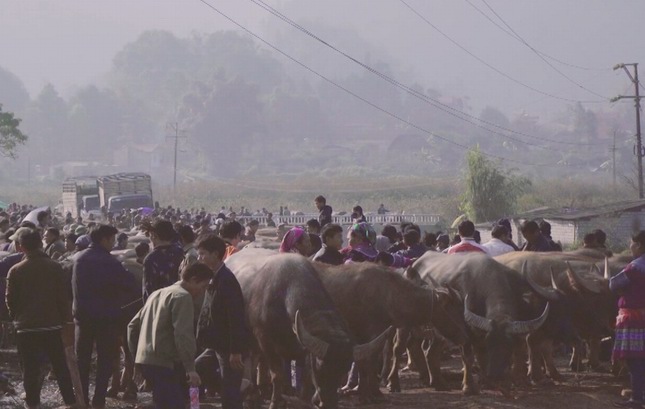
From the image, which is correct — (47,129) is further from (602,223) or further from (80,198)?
(602,223)

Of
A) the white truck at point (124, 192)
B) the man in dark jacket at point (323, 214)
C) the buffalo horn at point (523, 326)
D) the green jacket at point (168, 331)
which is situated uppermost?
the white truck at point (124, 192)

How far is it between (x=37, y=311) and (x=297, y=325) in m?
2.59

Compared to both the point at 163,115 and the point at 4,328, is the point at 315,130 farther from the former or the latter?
the point at 4,328

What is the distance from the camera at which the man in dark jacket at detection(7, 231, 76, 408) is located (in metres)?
11.1

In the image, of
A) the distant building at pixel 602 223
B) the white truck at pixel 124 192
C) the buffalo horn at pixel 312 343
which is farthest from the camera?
the white truck at pixel 124 192

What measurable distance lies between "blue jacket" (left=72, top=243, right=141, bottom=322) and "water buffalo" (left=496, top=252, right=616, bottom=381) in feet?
16.4

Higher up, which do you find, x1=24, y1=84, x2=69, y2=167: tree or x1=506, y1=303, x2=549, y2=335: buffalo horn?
x1=24, y1=84, x2=69, y2=167: tree

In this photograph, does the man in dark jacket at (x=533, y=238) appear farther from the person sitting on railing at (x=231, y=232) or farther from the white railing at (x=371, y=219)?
the white railing at (x=371, y=219)

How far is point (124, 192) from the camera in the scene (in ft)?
180

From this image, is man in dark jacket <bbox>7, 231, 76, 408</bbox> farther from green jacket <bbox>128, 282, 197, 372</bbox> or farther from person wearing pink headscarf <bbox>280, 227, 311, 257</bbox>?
person wearing pink headscarf <bbox>280, 227, 311, 257</bbox>

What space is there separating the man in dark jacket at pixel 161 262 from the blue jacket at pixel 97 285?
22 cm

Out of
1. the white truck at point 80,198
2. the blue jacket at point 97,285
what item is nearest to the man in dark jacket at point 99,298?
the blue jacket at point 97,285

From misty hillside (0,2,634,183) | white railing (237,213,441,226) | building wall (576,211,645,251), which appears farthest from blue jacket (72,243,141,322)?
misty hillside (0,2,634,183)

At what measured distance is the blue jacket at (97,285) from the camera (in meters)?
11.4
